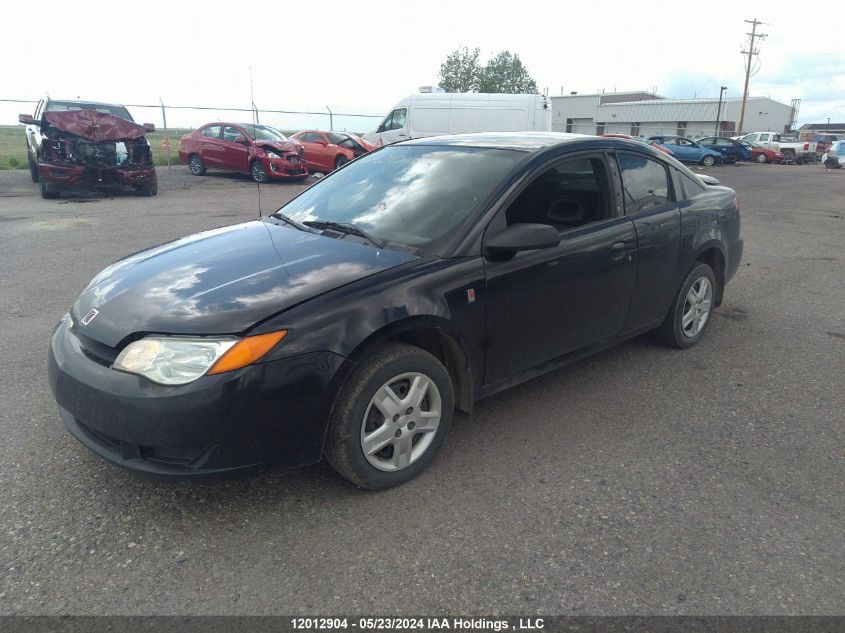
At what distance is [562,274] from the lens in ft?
11.5

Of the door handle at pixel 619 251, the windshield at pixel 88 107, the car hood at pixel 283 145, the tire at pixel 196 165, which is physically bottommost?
the tire at pixel 196 165

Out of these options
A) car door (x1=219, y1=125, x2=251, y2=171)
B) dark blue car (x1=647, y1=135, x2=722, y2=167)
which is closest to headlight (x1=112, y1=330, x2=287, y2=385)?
car door (x1=219, y1=125, x2=251, y2=171)

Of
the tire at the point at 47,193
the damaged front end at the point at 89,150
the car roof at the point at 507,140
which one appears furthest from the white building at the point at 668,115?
the car roof at the point at 507,140

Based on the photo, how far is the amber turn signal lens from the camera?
244 cm

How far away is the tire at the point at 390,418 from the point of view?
2.71 meters

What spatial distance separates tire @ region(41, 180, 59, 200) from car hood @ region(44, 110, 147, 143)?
139 cm

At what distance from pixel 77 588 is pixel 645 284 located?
135 inches

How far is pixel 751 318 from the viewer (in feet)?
18.5

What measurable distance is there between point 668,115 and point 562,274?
70275 millimetres

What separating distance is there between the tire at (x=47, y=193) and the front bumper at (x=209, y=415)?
1226cm

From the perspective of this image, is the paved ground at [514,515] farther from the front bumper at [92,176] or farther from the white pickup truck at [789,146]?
the white pickup truck at [789,146]

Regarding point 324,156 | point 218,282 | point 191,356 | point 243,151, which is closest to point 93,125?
point 243,151

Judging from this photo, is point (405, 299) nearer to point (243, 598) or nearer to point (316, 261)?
point (316, 261)

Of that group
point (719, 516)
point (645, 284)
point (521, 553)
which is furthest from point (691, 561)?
point (645, 284)
